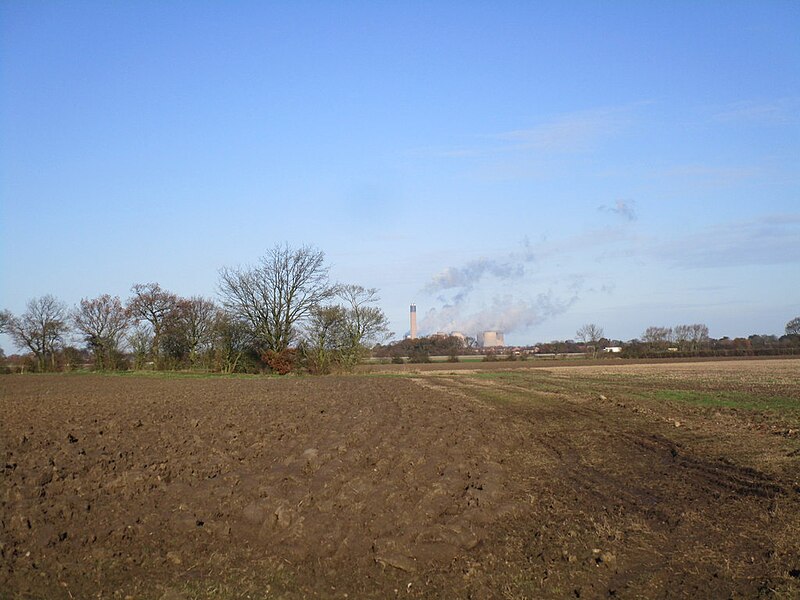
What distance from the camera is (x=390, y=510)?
9148mm

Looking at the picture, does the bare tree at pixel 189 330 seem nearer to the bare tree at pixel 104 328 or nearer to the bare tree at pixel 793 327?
the bare tree at pixel 104 328

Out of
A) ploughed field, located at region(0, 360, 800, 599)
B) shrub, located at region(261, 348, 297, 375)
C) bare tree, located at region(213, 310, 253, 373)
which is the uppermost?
bare tree, located at region(213, 310, 253, 373)

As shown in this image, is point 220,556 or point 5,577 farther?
point 220,556

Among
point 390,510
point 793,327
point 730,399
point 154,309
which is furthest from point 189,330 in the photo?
point 793,327

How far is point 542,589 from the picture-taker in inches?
258

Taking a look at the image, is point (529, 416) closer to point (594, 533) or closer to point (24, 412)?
point (594, 533)

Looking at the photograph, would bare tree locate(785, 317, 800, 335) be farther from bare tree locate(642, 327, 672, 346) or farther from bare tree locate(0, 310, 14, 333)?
bare tree locate(0, 310, 14, 333)

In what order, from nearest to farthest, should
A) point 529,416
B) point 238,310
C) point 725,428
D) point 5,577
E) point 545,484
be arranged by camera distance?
point 5,577 → point 545,484 → point 725,428 → point 529,416 → point 238,310

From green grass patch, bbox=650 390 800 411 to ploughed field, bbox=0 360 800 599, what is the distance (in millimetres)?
5276

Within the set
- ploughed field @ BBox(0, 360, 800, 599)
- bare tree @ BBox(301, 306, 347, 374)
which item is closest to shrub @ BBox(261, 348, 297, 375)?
bare tree @ BBox(301, 306, 347, 374)

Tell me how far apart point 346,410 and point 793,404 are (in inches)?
566

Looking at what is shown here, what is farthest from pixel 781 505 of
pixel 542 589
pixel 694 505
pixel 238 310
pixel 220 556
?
pixel 238 310

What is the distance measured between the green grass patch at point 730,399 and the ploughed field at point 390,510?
5.28 metres

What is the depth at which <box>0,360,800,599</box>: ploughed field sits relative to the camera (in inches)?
267
